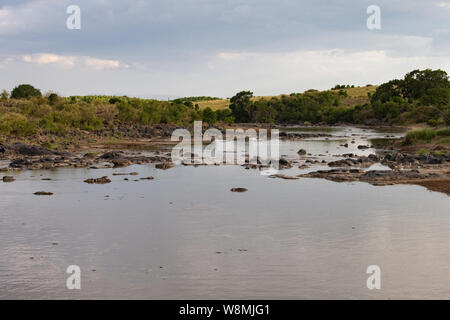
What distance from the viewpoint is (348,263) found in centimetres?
1122

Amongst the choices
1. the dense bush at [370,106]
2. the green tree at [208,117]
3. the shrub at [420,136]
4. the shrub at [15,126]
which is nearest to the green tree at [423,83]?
the dense bush at [370,106]

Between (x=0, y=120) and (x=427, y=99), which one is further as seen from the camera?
(x=427, y=99)

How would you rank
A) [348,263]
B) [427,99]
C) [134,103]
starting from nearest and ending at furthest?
[348,263]
[134,103]
[427,99]

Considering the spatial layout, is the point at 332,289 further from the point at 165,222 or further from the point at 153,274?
the point at 165,222

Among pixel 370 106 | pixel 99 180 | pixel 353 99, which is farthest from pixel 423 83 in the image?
pixel 99 180

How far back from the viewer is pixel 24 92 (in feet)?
281

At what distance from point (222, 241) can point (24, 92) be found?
80.1 meters

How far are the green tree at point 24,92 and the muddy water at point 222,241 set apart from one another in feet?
225

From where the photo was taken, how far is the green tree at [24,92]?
3359 inches

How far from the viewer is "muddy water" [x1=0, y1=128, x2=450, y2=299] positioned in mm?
9836
